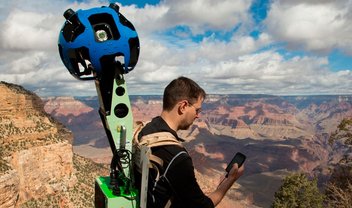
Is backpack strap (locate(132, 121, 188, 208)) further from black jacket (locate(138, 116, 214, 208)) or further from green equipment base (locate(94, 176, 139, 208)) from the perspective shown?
green equipment base (locate(94, 176, 139, 208))

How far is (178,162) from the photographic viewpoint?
3.37m

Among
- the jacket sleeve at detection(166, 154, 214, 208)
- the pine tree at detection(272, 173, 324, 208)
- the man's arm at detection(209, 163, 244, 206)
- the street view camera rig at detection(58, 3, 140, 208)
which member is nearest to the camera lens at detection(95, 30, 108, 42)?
the street view camera rig at detection(58, 3, 140, 208)

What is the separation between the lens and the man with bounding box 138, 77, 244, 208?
11.2 ft

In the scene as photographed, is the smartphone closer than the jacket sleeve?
No

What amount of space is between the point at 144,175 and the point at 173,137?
497mm

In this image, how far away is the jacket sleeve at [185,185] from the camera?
3.38 m

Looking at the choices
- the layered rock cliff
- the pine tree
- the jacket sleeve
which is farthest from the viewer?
the pine tree

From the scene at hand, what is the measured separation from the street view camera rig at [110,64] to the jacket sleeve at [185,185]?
53 centimetres

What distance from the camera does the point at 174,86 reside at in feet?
12.7

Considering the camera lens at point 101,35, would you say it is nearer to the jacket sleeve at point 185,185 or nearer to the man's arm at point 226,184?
the jacket sleeve at point 185,185

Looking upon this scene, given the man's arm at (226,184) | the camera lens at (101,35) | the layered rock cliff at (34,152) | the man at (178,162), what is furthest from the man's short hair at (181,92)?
the layered rock cliff at (34,152)

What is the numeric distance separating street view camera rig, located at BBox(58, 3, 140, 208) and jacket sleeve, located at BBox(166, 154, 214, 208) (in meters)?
0.53

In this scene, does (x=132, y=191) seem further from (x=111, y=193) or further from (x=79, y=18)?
(x=79, y=18)

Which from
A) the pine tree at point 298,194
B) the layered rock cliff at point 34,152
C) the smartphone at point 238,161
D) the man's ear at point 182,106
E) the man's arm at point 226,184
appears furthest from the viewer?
the pine tree at point 298,194
